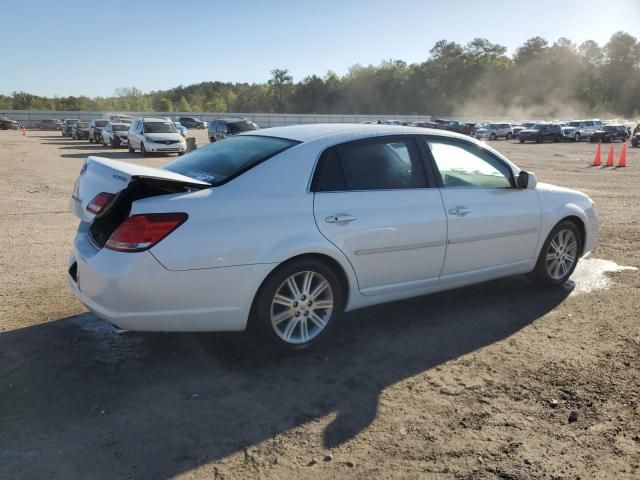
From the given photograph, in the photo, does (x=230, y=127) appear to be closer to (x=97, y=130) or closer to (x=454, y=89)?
(x=97, y=130)

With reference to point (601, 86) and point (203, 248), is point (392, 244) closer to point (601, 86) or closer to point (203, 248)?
point (203, 248)

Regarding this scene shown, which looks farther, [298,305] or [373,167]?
[373,167]

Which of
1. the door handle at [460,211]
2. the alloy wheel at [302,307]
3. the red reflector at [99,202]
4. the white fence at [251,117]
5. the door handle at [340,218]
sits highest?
the white fence at [251,117]

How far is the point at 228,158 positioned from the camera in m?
4.37

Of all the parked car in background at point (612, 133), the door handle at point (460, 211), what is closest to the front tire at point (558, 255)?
the door handle at point (460, 211)

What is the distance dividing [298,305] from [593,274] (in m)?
3.83

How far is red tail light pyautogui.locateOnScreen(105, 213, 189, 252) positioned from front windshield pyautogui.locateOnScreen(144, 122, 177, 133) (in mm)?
22656

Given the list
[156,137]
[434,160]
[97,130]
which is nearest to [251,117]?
[97,130]

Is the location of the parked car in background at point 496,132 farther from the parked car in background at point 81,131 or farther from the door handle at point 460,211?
the door handle at point 460,211

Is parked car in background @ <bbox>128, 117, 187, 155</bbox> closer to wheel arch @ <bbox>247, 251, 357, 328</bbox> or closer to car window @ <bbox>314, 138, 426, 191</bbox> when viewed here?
car window @ <bbox>314, 138, 426, 191</bbox>

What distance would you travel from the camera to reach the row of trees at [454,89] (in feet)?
356

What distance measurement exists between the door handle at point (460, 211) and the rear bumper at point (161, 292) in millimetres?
1737

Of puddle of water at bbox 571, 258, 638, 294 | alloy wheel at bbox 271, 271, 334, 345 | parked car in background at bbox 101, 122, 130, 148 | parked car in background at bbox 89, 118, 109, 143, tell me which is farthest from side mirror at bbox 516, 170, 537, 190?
parked car in background at bbox 89, 118, 109, 143

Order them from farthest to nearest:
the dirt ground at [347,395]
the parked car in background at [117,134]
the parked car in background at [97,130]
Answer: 1. the parked car in background at [97,130]
2. the parked car in background at [117,134]
3. the dirt ground at [347,395]
